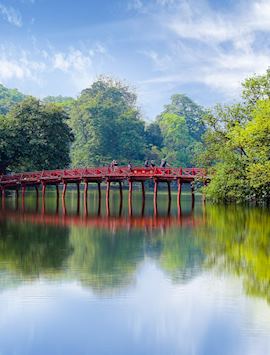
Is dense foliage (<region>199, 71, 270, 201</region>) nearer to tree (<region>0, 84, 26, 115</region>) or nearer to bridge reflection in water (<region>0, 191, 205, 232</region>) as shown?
bridge reflection in water (<region>0, 191, 205, 232</region>)

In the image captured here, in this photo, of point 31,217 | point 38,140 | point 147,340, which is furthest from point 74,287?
point 38,140

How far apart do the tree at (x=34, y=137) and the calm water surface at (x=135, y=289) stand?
2748 centimetres

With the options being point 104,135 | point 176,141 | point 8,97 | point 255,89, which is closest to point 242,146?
point 255,89

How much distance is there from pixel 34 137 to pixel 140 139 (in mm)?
31714

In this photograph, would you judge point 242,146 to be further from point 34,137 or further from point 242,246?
point 34,137

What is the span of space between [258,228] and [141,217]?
8.93 metres

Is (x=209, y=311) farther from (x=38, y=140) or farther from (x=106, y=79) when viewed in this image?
(x=106, y=79)

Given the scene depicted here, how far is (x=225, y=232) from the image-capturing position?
29172 millimetres

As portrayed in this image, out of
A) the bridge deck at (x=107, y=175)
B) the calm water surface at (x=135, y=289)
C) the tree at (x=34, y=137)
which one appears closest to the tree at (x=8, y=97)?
the tree at (x=34, y=137)

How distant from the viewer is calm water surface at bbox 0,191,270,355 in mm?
13297

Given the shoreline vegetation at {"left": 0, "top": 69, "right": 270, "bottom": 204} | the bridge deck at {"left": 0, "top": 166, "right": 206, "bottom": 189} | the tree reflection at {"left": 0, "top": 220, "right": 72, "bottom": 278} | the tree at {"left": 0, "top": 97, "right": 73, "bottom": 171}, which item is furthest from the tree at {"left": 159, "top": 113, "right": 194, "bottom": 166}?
the tree reflection at {"left": 0, "top": 220, "right": 72, "bottom": 278}

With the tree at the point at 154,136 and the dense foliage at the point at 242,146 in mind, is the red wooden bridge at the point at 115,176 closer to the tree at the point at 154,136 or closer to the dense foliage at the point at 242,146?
the dense foliage at the point at 242,146

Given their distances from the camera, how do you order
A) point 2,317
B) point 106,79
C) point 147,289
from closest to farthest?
point 2,317 → point 147,289 → point 106,79

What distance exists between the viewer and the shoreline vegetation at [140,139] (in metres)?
44.6
